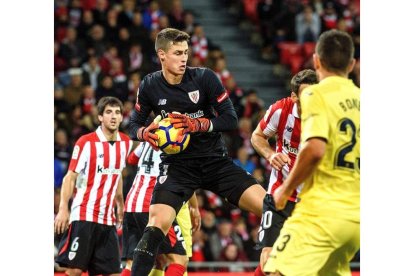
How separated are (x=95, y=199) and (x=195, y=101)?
181cm

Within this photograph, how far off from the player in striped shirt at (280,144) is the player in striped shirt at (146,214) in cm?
117

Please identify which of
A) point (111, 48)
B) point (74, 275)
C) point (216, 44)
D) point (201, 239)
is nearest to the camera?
point (74, 275)

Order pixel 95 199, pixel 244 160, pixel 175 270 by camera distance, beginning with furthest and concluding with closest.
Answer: pixel 244 160 → pixel 95 199 → pixel 175 270

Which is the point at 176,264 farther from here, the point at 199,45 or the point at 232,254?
the point at 199,45

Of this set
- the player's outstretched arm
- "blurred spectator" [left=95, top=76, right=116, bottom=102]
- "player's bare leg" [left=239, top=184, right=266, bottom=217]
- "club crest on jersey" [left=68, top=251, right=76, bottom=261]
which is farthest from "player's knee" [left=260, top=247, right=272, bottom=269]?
"blurred spectator" [left=95, top=76, right=116, bottom=102]

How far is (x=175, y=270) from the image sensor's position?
7.16 metres

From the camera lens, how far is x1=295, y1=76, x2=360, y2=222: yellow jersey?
15.0 ft

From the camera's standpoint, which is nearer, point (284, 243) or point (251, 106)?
point (284, 243)

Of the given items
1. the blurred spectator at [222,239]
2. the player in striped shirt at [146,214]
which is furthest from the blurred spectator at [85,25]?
the player in striped shirt at [146,214]

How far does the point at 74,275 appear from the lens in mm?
7746

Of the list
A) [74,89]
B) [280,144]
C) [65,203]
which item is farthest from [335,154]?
[74,89]
